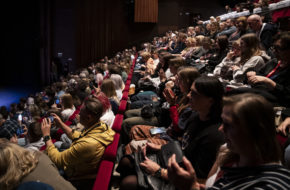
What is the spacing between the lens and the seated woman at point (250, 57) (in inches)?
67.0

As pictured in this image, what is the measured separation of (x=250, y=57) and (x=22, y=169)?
1.59 meters

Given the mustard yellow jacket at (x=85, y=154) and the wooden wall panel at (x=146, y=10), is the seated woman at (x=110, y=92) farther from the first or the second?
the wooden wall panel at (x=146, y=10)

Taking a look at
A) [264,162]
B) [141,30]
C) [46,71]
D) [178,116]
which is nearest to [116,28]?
[141,30]

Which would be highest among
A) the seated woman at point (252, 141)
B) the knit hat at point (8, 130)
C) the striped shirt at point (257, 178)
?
the seated woman at point (252, 141)

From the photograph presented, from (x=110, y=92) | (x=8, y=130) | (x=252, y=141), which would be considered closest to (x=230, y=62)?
(x=110, y=92)

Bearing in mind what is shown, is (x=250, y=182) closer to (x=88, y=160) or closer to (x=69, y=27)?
(x=88, y=160)

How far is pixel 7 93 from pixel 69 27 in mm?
2707

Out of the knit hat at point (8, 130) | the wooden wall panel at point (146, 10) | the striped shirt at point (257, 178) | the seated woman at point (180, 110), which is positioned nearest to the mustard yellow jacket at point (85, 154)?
the seated woman at point (180, 110)

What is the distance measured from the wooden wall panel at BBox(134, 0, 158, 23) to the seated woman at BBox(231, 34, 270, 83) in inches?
301

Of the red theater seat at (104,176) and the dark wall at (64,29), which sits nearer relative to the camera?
the red theater seat at (104,176)

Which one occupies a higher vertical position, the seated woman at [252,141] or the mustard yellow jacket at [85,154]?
the seated woman at [252,141]

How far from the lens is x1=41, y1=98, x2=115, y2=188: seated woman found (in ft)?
4.07

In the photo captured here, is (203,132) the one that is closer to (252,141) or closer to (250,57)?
(252,141)

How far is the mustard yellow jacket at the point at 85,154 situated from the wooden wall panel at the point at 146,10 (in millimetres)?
8211
